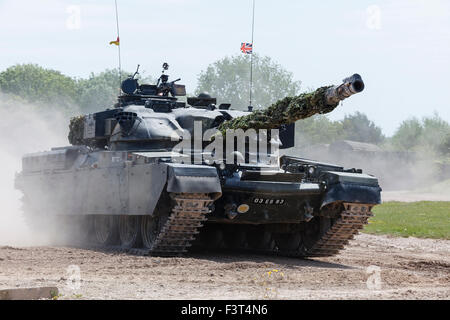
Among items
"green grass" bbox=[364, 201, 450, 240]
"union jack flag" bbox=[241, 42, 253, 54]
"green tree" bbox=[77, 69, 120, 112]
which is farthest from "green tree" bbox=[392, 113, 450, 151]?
"union jack flag" bbox=[241, 42, 253, 54]

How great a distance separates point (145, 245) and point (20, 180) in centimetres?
739

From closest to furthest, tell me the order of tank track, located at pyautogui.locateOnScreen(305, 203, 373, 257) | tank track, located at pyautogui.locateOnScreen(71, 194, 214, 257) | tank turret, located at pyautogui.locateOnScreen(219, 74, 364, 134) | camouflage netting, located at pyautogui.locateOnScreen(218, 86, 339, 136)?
tank turret, located at pyautogui.locateOnScreen(219, 74, 364, 134) < camouflage netting, located at pyautogui.locateOnScreen(218, 86, 339, 136) < tank track, located at pyautogui.locateOnScreen(71, 194, 214, 257) < tank track, located at pyautogui.locateOnScreen(305, 203, 373, 257)

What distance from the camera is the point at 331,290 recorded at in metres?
10.0

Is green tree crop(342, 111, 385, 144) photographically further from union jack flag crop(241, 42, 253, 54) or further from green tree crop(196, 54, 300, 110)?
union jack flag crop(241, 42, 253, 54)

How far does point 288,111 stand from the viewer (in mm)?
12750

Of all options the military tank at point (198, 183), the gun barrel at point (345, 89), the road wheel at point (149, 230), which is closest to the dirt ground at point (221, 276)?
the road wheel at point (149, 230)

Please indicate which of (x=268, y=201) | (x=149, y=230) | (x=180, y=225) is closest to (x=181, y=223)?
(x=180, y=225)

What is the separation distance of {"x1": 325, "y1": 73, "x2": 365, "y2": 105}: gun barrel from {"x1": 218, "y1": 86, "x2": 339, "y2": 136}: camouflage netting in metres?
0.15

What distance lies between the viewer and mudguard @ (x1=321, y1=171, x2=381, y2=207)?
14367mm

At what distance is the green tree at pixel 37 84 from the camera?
71938mm

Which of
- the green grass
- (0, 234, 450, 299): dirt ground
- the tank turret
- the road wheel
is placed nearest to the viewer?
(0, 234, 450, 299): dirt ground

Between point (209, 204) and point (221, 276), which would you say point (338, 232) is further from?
point (221, 276)

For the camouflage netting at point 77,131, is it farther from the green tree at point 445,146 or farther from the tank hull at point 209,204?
the green tree at point 445,146
